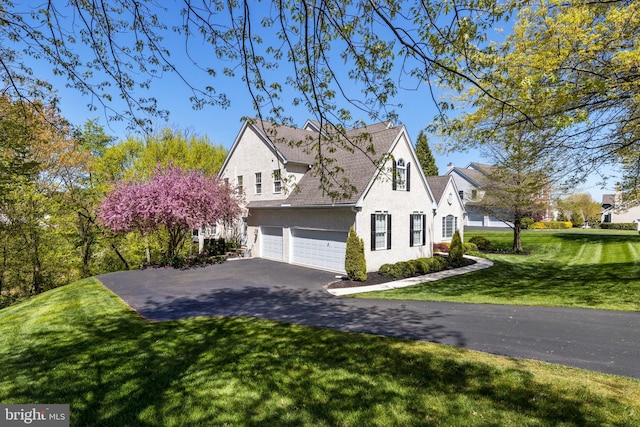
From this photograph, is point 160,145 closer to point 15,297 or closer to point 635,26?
point 15,297

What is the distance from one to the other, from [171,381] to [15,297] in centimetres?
2220

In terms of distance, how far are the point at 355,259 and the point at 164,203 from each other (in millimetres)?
10362

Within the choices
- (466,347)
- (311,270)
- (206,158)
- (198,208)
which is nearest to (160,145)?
(206,158)

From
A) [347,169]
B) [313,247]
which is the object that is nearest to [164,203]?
[313,247]

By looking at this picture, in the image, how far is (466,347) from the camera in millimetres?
6488

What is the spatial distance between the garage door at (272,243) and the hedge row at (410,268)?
665 cm

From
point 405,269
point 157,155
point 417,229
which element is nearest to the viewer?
point 405,269

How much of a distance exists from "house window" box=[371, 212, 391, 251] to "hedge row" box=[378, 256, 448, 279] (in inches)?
41.8

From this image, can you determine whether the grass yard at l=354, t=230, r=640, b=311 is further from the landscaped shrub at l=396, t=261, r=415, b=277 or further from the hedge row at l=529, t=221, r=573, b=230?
the hedge row at l=529, t=221, r=573, b=230

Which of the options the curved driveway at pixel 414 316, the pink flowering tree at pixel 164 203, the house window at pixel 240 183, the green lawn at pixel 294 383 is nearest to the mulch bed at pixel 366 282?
the curved driveway at pixel 414 316

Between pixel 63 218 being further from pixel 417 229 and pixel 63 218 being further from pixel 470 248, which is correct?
pixel 470 248
